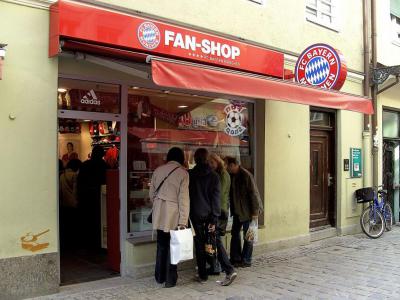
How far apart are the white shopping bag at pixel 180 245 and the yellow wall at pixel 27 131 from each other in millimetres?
1359

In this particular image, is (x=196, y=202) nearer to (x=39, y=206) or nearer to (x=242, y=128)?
(x=39, y=206)

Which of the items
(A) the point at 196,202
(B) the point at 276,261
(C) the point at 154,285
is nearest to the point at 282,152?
(B) the point at 276,261

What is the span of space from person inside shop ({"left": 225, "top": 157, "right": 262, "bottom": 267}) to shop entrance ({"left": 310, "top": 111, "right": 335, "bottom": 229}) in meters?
2.91

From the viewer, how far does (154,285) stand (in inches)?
238

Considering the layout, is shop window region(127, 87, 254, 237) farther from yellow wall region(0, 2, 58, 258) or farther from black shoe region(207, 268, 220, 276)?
yellow wall region(0, 2, 58, 258)

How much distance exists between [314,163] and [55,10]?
6166 mm

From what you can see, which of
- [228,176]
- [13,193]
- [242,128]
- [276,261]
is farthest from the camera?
[242,128]

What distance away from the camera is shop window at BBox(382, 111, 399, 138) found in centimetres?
1166

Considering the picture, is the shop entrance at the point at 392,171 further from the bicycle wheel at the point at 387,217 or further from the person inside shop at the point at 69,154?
the person inside shop at the point at 69,154

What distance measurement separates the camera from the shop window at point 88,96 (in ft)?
19.6

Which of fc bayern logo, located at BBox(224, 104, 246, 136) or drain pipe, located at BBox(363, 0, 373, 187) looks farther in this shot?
drain pipe, located at BBox(363, 0, 373, 187)

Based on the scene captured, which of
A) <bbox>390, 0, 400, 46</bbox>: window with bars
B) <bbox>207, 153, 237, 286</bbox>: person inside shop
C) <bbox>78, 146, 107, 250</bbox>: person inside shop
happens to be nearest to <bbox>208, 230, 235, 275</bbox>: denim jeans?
<bbox>207, 153, 237, 286</bbox>: person inside shop

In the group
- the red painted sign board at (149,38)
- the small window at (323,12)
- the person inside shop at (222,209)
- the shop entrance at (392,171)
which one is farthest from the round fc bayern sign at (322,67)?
the shop entrance at (392,171)

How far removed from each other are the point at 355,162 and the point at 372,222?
132cm
